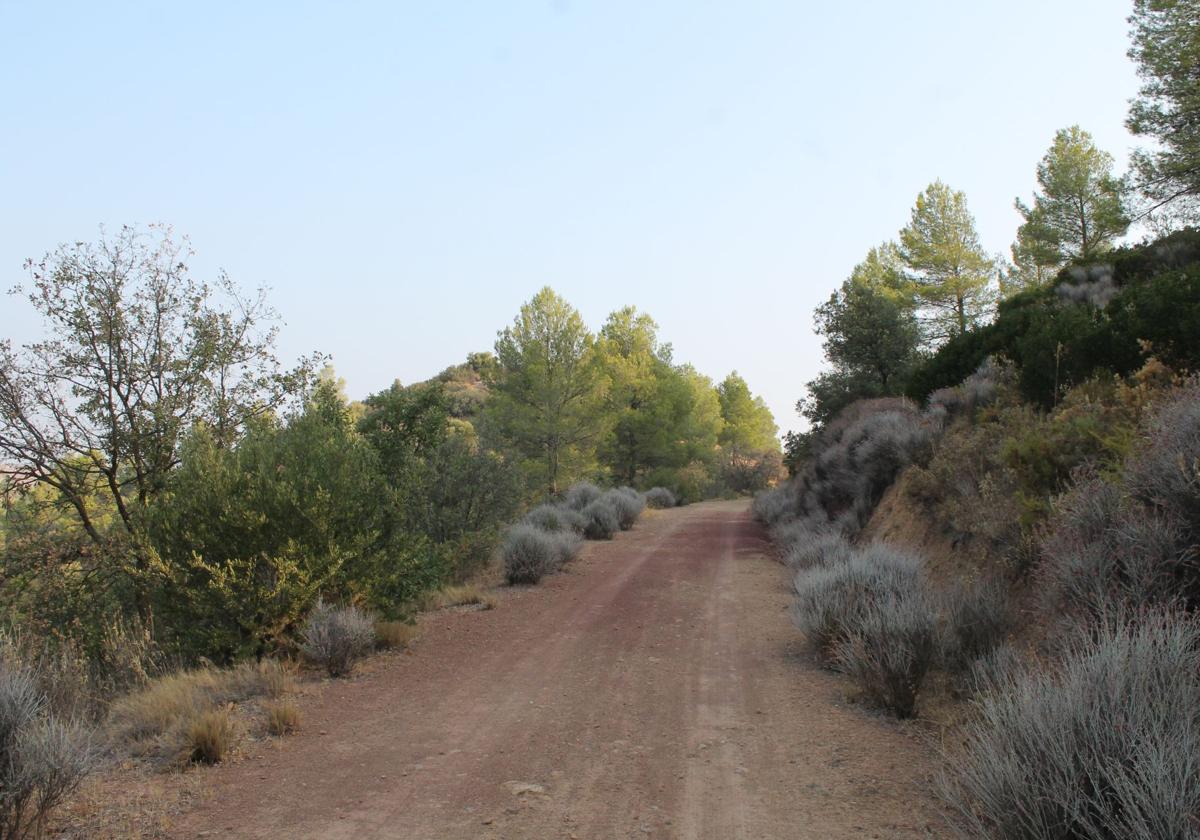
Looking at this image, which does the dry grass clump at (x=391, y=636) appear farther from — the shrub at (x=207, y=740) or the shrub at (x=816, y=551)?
the shrub at (x=816, y=551)

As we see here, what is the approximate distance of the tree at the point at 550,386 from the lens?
31.8 metres

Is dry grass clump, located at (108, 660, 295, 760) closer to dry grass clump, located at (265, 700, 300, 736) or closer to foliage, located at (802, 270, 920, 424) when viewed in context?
dry grass clump, located at (265, 700, 300, 736)

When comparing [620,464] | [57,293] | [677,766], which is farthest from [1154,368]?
[620,464]

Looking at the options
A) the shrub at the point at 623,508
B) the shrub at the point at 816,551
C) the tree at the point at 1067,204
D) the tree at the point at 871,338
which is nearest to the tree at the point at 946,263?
the tree at the point at 1067,204

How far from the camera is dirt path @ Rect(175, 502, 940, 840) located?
14.2ft

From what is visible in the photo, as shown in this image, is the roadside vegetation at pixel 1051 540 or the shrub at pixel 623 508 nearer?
the roadside vegetation at pixel 1051 540

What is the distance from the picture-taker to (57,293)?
38.6 feet

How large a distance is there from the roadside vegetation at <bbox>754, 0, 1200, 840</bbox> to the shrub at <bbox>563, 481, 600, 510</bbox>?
20.6 feet

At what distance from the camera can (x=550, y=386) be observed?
3203 centimetres

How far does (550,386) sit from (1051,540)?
26952 millimetres

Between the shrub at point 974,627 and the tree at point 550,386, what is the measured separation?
25.4 meters

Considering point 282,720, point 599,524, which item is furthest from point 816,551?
point 599,524

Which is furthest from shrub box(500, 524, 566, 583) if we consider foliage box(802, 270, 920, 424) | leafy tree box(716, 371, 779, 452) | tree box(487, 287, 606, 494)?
leafy tree box(716, 371, 779, 452)

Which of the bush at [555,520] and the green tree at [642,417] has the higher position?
the green tree at [642,417]
